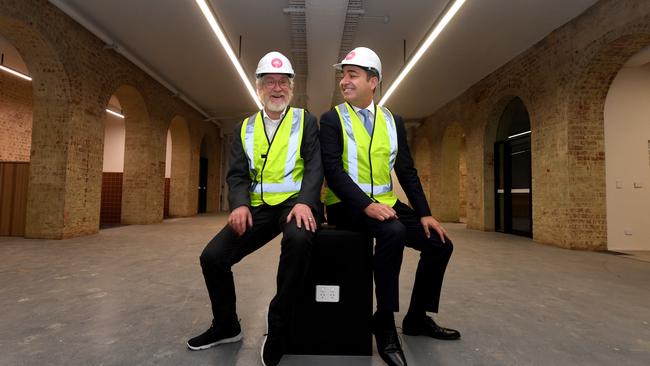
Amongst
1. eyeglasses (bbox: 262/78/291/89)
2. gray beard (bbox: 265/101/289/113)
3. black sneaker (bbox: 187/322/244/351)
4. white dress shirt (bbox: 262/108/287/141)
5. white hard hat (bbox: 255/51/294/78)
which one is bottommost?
black sneaker (bbox: 187/322/244/351)

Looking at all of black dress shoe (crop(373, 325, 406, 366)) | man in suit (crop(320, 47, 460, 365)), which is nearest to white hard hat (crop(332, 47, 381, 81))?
man in suit (crop(320, 47, 460, 365))

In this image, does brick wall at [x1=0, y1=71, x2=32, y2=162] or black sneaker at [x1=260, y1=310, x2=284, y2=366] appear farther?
brick wall at [x1=0, y1=71, x2=32, y2=162]

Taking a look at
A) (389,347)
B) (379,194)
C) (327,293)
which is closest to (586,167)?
(379,194)

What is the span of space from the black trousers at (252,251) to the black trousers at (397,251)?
0.32 m

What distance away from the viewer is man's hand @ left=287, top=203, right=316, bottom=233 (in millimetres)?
1578

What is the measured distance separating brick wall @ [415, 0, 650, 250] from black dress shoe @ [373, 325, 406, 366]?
17.4 ft

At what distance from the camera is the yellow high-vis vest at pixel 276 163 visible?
180cm

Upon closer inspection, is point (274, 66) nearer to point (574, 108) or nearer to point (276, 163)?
point (276, 163)

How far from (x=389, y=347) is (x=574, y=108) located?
5.76 m

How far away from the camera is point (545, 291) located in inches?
116

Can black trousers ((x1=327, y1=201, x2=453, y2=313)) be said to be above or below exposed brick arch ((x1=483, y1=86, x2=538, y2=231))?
below

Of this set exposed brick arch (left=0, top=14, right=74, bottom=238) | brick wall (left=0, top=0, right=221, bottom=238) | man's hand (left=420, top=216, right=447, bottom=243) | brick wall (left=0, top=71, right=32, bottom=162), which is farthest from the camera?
brick wall (left=0, top=71, right=32, bottom=162)

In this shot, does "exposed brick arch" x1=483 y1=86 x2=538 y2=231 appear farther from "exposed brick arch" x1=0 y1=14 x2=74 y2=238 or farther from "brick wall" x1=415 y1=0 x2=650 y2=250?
"exposed brick arch" x1=0 y1=14 x2=74 y2=238

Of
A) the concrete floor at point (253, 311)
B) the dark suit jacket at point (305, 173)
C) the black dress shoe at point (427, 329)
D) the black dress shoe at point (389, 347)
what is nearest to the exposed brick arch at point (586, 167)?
the concrete floor at point (253, 311)
